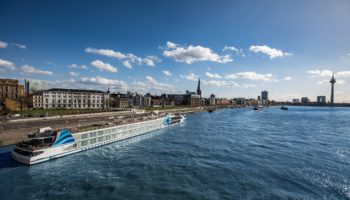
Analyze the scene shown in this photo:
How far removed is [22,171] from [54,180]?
6.96 meters

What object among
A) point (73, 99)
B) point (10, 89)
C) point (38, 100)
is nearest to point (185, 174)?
point (10, 89)

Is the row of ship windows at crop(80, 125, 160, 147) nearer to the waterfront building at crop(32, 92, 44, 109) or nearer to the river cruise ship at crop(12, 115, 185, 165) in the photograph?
the river cruise ship at crop(12, 115, 185, 165)

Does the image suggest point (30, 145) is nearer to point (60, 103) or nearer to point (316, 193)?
point (316, 193)

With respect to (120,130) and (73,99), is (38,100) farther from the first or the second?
(120,130)

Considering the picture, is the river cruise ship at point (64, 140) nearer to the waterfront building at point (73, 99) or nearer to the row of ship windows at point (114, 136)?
the row of ship windows at point (114, 136)

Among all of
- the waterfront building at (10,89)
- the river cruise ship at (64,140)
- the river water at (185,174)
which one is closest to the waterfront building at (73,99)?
the waterfront building at (10,89)

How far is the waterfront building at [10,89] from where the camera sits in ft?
317

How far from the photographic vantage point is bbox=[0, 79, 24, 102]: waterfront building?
96.6 metres

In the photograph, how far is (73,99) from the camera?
141 meters

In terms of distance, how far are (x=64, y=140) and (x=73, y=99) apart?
390 ft

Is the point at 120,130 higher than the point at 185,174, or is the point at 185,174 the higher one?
the point at 120,130

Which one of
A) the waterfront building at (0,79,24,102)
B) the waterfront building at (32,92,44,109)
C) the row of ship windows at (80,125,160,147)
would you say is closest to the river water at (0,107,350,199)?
the row of ship windows at (80,125,160,147)

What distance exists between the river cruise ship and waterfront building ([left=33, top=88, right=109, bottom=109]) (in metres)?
103

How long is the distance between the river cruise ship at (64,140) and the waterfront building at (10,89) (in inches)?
3233
